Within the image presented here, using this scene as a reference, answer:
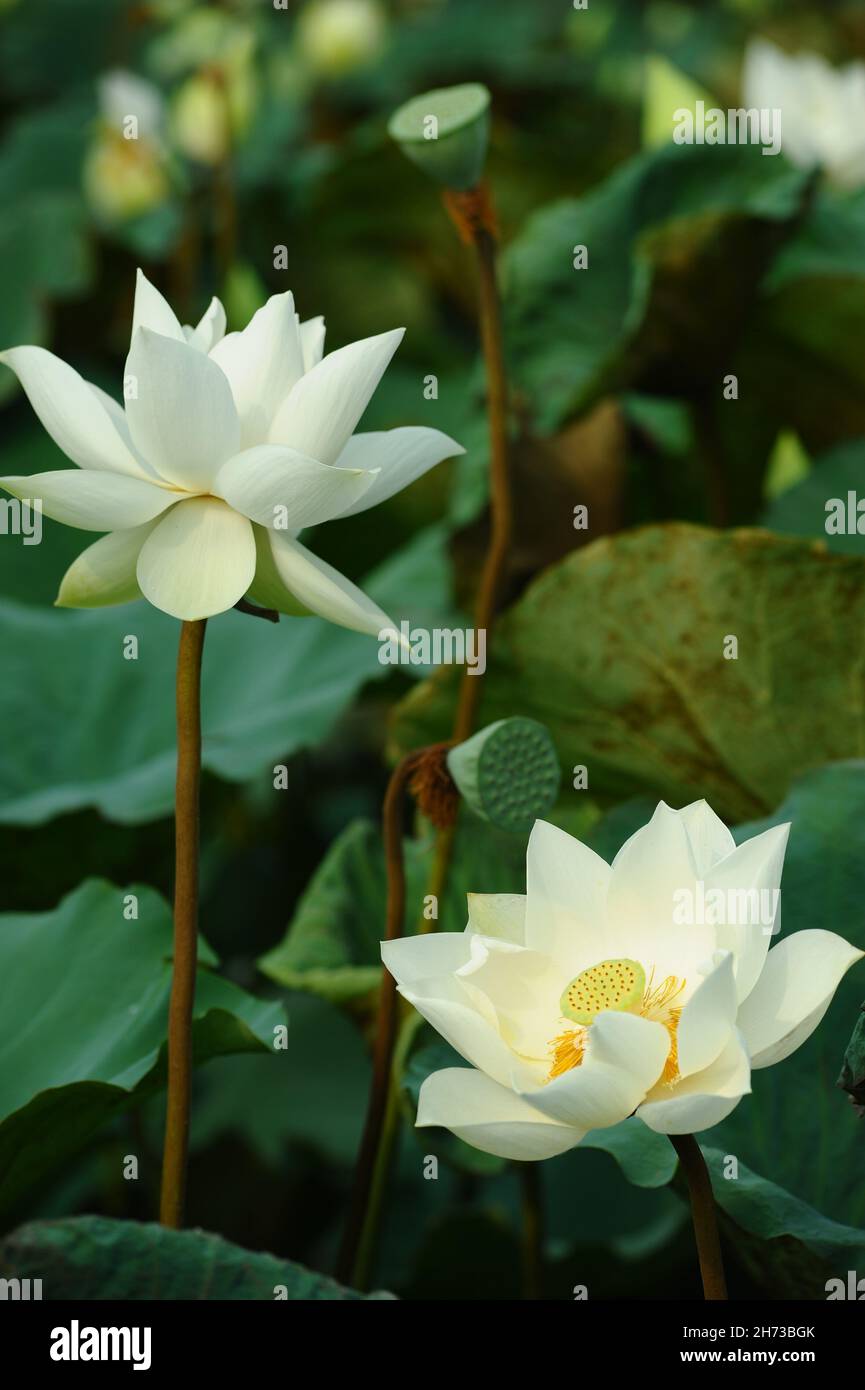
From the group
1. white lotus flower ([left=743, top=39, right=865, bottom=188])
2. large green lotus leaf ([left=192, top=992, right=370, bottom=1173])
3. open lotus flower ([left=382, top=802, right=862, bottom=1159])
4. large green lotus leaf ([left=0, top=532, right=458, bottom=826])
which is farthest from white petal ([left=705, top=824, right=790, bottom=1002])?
white lotus flower ([left=743, top=39, right=865, bottom=188])

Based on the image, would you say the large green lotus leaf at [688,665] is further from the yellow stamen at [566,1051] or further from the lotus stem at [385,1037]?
the yellow stamen at [566,1051]

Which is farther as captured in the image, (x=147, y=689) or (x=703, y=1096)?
(x=147, y=689)

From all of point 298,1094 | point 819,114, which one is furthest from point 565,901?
point 819,114

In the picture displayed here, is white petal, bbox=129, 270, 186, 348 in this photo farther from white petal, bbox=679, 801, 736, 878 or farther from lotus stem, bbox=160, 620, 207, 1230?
white petal, bbox=679, 801, 736, 878

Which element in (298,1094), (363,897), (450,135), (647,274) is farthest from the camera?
(298,1094)

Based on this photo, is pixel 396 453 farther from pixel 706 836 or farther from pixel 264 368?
pixel 706 836

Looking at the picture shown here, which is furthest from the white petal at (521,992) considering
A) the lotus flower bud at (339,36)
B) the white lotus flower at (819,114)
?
the lotus flower bud at (339,36)

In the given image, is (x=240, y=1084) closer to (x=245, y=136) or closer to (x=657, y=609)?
(x=657, y=609)
